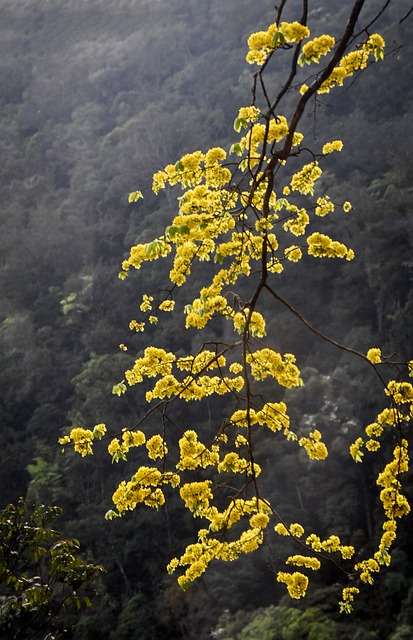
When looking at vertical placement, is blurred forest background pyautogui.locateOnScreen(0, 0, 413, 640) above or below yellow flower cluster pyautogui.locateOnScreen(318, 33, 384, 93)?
above

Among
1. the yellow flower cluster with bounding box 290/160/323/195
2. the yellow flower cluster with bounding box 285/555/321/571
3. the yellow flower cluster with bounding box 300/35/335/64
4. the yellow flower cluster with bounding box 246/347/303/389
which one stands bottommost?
the yellow flower cluster with bounding box 285/555/321/571

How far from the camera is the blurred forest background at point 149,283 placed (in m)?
14.7

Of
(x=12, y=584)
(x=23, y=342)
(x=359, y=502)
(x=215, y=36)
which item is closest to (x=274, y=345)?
(x=359, y=502)

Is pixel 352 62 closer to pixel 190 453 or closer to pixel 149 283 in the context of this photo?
pixel 190 453

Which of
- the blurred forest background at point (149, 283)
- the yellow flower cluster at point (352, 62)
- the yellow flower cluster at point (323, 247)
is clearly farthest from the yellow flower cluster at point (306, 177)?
the yellow flower cluster at point (352, 62)

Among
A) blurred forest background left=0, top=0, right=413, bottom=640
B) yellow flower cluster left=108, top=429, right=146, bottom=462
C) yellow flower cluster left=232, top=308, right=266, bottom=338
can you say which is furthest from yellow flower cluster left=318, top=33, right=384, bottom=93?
yellow flower cluster left=108, top=429, right=146, bottom=462

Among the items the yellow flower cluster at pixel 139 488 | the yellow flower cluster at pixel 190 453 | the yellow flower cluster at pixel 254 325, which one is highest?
the yellow flower cluster at pixel 254 325

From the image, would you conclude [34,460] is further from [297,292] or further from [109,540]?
[297,292]

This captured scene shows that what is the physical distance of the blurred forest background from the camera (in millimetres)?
14703

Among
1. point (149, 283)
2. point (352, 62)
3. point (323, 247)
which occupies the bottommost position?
point (323, 247)

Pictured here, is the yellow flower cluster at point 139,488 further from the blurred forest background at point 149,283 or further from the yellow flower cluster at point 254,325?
the blurred forest background at point 149,283

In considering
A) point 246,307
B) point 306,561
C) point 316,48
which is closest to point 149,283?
point 306,561

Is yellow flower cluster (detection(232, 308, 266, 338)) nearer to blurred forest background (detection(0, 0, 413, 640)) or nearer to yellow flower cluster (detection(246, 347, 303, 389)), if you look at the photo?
yellow flower cluster (detection(246, 347, 303, 389))

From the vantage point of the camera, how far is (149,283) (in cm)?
2431
